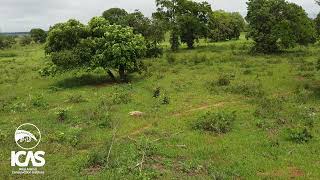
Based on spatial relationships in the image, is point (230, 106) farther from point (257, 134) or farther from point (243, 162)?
point (243, 162)

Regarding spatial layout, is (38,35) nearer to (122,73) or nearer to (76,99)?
(122,73)

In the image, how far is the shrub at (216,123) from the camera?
19.0 meters

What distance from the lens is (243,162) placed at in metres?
15.4

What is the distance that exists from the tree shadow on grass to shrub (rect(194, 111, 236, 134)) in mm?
12732

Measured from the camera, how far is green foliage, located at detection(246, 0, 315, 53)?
141ft

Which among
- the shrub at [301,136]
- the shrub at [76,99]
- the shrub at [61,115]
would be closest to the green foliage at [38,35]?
the shrub at [76,99]

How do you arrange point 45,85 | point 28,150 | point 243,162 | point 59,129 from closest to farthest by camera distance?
1. point 243,162
2. point 28,150
3. point 59,129
4. point 45,85

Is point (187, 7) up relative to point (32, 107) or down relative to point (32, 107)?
up

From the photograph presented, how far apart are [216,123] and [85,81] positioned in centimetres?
1613

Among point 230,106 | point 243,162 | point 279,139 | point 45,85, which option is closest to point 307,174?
point 243,162

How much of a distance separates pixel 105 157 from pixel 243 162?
491 cm

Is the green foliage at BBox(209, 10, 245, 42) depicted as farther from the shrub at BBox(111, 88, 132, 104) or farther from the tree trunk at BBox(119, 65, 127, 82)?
the shrub at BBox(111, 88, 132, 104)

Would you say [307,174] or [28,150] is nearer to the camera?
[307,174]

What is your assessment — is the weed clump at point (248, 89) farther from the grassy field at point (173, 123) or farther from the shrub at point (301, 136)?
the shrub at point (301, 136)
